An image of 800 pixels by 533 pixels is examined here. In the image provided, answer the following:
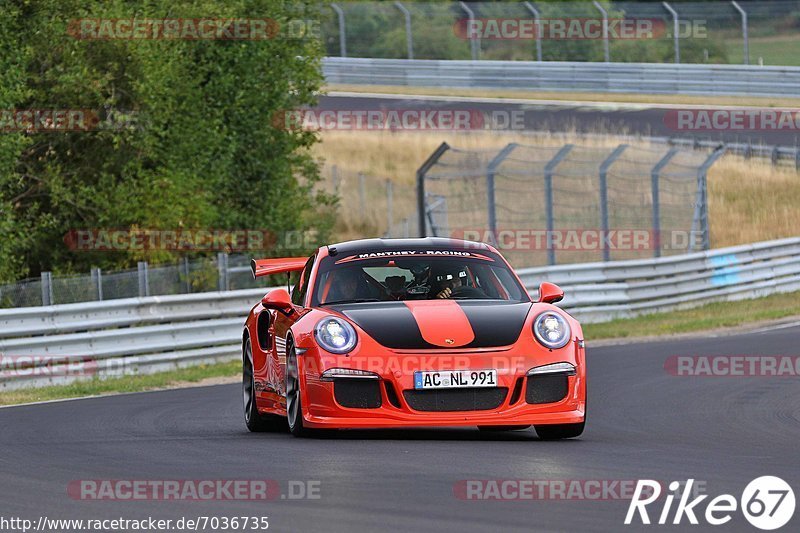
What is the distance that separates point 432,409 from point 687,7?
30.3 meters

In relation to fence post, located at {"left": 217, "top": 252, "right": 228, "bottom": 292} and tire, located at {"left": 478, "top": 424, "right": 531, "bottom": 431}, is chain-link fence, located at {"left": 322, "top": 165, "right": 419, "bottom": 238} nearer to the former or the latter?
fence post, located at {"left": 217, "top": 252, "right": 228, "bottom": 292}

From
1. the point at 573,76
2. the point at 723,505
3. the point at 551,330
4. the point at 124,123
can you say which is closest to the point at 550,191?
the point at 124,123

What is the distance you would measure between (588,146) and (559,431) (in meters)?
28.7

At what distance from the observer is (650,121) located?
40875 millimetres

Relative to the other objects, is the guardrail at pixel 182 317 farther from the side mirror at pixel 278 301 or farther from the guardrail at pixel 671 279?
the side mirror at pixel 278 301

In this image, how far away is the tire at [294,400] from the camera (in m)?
9.55

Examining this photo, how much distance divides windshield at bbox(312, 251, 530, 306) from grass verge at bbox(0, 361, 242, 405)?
5631 mm

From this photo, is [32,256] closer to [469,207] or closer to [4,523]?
[469,207]

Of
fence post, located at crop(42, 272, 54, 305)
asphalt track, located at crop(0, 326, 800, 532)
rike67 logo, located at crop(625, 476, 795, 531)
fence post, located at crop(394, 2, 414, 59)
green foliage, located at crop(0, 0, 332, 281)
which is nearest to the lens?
rike67 logo, located at crop(625, 476, 795, 531)

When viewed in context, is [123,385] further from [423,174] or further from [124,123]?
[423,174]

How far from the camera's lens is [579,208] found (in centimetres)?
3616

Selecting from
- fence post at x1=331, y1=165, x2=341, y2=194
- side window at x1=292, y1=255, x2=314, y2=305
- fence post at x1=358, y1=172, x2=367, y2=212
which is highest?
fence post at x1=331, y1=165, x2=341, y2=194

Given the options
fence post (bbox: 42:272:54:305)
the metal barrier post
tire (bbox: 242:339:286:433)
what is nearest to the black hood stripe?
tire (bbox: 242:339:286:433)

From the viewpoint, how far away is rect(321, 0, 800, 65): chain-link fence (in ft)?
129
